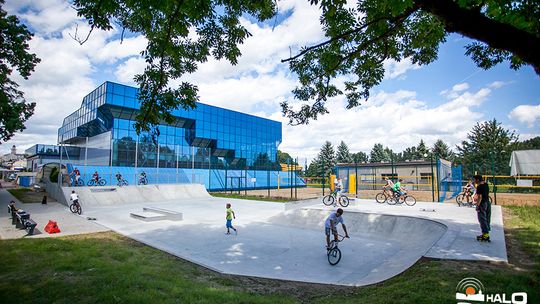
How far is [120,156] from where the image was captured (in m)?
27.4

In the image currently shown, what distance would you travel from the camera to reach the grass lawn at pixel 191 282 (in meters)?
4.87

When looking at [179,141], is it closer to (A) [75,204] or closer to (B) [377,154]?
(A) [75,204]

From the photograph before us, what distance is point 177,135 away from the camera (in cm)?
4803

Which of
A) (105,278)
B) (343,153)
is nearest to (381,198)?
(105,278)

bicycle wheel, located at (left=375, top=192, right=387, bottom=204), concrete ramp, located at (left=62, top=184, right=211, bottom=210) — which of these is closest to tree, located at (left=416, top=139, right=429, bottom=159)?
bicycle wheel, located at (left=375, top=192, right=387, bottom=204)

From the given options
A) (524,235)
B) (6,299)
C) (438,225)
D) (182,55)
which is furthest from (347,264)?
(6,299)

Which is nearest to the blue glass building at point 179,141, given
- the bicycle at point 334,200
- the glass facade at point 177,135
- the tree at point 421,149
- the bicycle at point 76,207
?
the glass facade at point 177,135

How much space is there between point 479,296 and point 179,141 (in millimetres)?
47907

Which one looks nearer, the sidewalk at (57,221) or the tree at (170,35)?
the tree at (170,35)

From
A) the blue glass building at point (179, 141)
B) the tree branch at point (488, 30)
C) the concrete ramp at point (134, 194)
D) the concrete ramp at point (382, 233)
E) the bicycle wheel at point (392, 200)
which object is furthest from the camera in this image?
the blue glass building at point (179, 141)

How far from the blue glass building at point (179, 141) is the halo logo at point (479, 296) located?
51.7 ft

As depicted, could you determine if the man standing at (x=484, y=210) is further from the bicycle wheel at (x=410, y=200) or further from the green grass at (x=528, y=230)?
the bicycle wheel at (x=410, y=200)

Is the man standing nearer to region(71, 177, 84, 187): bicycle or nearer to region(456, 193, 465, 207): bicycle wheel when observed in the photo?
region(456, 193, 465, 207): bicycle wheel

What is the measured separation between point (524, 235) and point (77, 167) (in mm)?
30183
